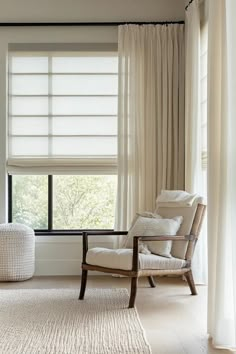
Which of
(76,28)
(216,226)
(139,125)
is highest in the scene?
(76,28)

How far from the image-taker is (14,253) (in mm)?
6145

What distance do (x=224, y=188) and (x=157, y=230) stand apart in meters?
1.67

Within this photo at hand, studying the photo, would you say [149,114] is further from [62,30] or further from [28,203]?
[28,203]

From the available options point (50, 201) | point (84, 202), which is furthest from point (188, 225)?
point (50, 201)

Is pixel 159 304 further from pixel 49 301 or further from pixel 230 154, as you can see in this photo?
pixel 230 154

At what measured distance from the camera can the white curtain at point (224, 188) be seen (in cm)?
347

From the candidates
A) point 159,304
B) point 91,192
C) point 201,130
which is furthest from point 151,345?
point 91,192

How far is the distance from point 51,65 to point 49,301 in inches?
115

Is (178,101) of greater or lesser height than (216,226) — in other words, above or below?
above

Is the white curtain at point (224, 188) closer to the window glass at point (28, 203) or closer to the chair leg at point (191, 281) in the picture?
the chair leg at point (191, 281)

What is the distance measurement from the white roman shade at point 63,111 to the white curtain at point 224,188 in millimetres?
2991

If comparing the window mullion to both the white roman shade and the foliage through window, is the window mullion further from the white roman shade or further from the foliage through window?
the white roman shade

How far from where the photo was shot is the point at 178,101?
654cm

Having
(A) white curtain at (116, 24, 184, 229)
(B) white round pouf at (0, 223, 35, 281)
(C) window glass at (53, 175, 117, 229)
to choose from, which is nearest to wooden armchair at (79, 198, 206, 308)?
(A) white curtain at (116, 24, 184, 229)
